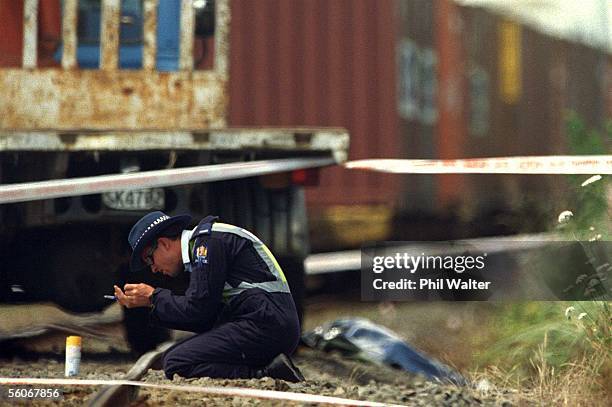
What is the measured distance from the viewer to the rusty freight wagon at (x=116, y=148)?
6.41 m

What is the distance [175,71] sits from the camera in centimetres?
658

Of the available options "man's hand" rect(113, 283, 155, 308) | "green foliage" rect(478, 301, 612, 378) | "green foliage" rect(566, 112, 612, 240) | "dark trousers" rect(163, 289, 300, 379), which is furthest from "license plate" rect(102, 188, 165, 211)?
"green foliage" rect(566, 112, 612, 240)

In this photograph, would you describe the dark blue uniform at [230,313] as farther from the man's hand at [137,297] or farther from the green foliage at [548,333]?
the green foliage at [548,333]

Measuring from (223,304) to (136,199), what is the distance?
0.72 metres

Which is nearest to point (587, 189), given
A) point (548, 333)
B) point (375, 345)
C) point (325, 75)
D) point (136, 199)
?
point (548, 333)

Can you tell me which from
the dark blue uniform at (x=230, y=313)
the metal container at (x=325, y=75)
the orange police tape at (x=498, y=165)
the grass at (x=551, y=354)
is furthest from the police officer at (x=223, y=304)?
the grass at (x=551, y=354)

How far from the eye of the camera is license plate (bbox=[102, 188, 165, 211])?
21.4 feet

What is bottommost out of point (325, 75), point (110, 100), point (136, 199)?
point (136, 199)

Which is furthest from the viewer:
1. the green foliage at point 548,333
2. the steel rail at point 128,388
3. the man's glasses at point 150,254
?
the man's glasses at point 150,254

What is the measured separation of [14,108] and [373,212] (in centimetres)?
195

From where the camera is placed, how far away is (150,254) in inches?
260

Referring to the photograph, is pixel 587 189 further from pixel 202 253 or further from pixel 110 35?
pixel 110 35

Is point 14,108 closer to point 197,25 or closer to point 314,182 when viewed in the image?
point 197,25

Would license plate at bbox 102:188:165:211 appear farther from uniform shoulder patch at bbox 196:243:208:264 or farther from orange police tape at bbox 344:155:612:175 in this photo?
orange police tape at bbox 344:155:612:175
